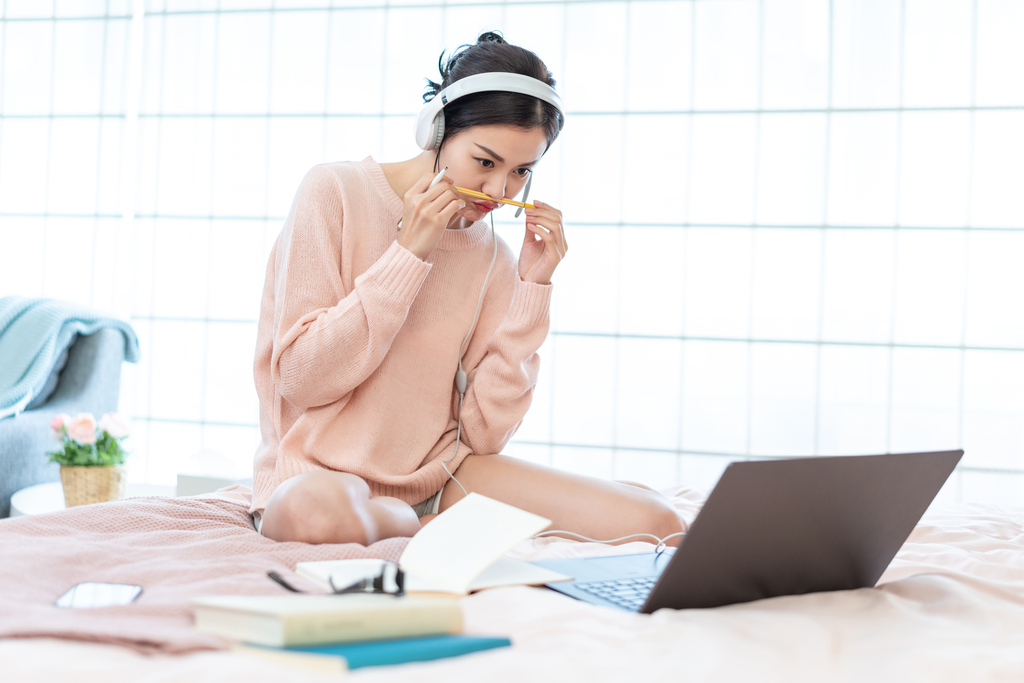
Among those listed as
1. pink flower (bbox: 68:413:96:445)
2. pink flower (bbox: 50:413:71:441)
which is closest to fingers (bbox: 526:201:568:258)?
pink flower (bbox: 68:413:96:445)

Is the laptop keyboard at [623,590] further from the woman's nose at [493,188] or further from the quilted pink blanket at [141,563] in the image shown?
the woman's nose at [493,188]

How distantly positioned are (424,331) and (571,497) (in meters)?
0.46

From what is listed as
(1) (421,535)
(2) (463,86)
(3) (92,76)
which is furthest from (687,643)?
(3) (92,76)

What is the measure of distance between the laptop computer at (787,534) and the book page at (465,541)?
10cm

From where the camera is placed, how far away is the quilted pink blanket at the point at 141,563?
700 millimetres

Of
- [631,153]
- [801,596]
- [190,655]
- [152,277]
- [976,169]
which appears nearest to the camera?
[190,655]

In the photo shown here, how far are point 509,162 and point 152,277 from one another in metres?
2.66

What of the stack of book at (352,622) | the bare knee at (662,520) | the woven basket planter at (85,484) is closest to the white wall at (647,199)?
the woven basket planter at (85,484)

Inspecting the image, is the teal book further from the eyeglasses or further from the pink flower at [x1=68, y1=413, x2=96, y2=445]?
the pink flower at [x1=68, y1=413, x2=96, y2=445]

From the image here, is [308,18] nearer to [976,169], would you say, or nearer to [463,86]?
[463,86]

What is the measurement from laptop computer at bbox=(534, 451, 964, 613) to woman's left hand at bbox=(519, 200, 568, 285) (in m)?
0.80

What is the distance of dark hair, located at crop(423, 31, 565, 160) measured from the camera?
4.95 feet

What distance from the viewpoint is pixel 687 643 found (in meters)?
0.74

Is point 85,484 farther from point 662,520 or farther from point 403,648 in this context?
point 403,648
